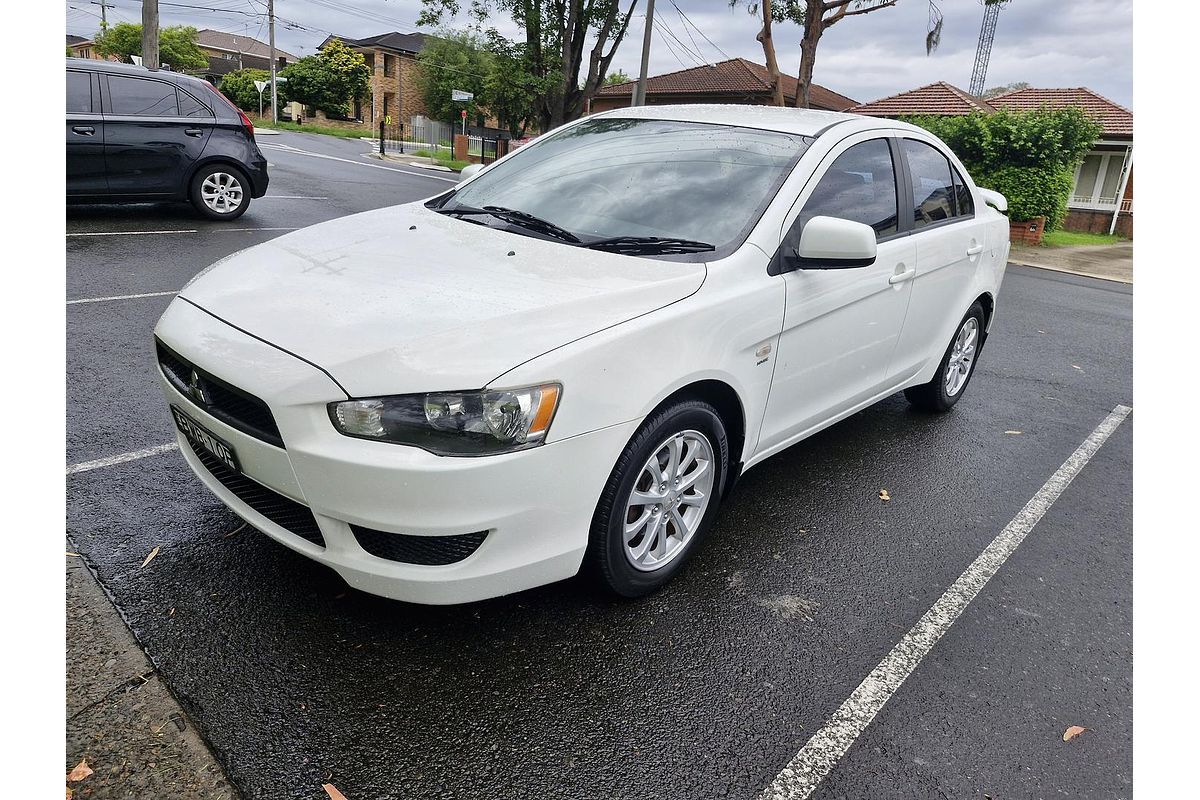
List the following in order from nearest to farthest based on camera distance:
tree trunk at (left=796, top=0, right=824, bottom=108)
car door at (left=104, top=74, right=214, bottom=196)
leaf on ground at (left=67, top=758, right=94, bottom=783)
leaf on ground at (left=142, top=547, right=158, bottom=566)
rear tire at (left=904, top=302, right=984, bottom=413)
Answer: leaf on ground at (left=67, top=758, right=94, bottom=783) < leaf on ground at (left=142, top=547, right=158, bottom=566) < rear tire at (left=904, top=302, right=984, bottom=413) < car door at (left=104, top=74, right=214, bottom=196) < tree trunk at (left=796, top=0, right=824, bottom=108)

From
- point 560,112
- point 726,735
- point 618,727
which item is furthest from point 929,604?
point 560,112

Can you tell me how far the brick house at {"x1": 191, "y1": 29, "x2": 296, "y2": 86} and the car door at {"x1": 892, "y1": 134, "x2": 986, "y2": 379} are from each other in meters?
82.8

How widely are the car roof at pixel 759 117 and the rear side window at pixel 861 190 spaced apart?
0.15 metres

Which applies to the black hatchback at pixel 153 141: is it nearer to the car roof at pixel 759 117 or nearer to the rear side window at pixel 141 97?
the rear side window at pixel 141 97

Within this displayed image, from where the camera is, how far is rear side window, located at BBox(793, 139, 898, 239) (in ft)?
11.7

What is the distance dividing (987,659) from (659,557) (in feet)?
4.01

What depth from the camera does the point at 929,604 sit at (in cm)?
327

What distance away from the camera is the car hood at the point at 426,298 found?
2385 millimetres

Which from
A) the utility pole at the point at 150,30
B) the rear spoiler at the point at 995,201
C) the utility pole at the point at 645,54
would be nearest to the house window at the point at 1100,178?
the utility pole at the point at 645,54

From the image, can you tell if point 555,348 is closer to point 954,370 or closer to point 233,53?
point 954,370

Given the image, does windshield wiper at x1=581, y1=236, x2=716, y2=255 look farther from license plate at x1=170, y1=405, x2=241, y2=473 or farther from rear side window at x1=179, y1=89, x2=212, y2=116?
rear side window at x1=179, y1=89, x2=212, y2=116

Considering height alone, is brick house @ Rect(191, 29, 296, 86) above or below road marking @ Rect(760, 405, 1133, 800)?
above

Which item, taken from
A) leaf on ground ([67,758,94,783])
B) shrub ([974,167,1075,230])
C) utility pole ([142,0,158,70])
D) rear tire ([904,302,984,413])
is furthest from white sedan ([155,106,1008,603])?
shrub ([974,167,1075,230])

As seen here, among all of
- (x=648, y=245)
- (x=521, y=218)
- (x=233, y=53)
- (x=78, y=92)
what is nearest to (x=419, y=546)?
(x=648, y=245)
